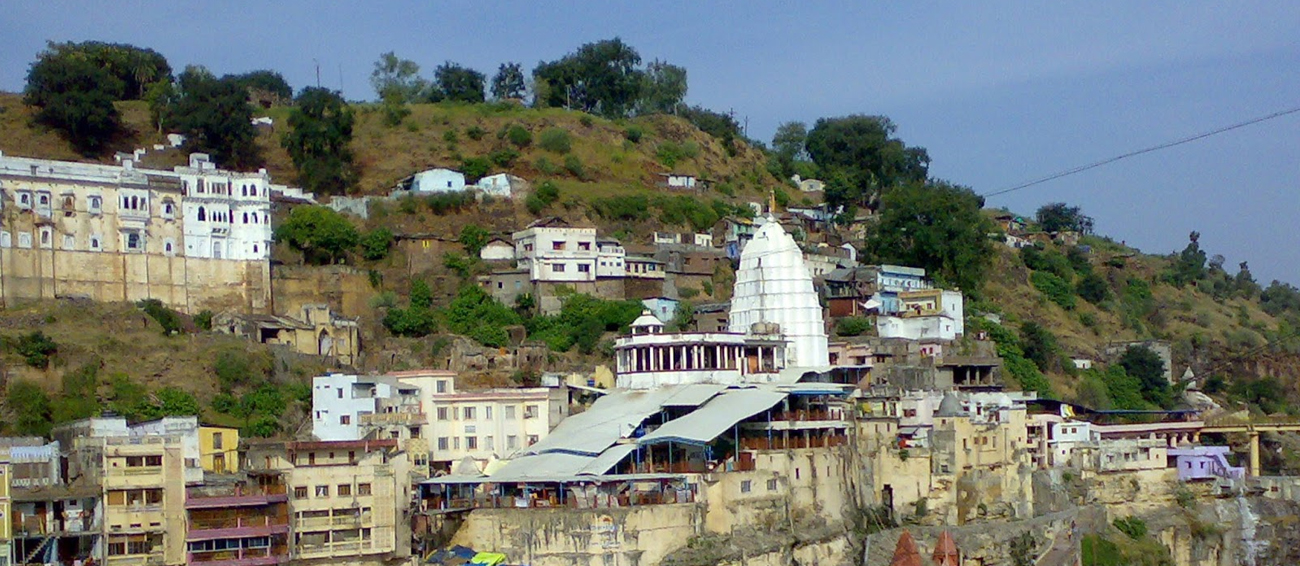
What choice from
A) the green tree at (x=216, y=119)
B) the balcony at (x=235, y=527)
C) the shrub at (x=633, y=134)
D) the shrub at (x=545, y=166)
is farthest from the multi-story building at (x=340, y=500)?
the shrub at (x=633, y=134)

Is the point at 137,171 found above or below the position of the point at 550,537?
above

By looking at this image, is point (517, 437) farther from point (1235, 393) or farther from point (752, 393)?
point (1235, 393)

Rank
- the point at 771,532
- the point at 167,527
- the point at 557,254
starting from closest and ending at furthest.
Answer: the point at 167,527 < the point at 771,532 < the point at 557,254

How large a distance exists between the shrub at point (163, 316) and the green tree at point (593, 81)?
45.4m

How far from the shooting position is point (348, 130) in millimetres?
78688

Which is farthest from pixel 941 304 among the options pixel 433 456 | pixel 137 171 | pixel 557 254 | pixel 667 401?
pixel 137 171

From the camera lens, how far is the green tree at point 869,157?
95125mm

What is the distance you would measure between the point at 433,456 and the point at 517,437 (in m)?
2.80

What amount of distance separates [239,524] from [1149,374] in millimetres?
48203

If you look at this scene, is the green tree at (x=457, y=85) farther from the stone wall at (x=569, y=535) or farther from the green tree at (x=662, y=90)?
the stone wall at (x=569, y=535)

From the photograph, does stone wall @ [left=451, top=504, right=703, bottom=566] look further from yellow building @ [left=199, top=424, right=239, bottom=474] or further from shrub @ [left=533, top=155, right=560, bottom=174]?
shrub @ [left=533, top=155, right=560, bottom=174]

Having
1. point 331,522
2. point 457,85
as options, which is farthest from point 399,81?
point 331,522

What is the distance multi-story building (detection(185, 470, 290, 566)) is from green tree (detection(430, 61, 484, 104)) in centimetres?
5591

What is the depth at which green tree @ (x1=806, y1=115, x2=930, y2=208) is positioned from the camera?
95125mm
